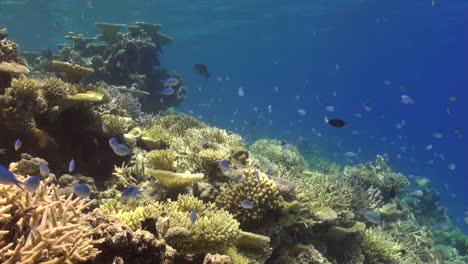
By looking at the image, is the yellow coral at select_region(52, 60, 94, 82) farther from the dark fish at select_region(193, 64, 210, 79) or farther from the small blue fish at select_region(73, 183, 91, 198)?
the dark fish at select_region(193, 64, 210, 79)

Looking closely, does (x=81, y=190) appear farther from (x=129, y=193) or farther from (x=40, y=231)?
(x=40, y=231)

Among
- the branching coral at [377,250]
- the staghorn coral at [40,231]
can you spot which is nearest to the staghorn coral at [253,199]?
the staghorn coral at [40,231]

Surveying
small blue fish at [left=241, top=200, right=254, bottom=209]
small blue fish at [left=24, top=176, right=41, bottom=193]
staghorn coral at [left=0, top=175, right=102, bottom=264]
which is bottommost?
small blue fish at [left=241, top=200, right=254, bottom=209]

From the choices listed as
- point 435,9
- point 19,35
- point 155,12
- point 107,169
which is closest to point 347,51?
point 435,9

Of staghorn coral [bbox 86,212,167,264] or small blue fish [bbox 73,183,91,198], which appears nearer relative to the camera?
staghorn coral [bbox 86,212,167,264]

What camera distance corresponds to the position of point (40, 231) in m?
3.34

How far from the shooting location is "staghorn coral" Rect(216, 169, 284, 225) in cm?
651

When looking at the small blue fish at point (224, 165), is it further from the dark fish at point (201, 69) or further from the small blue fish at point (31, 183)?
the dark fish at point (201, 69)

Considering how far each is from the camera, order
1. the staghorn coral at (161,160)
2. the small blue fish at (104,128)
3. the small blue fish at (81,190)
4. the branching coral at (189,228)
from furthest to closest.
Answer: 1. the small blue fish at (104,128)
2. the staghorn coral at (161,160)
3. the small blue fish at (81,190)
4. the branching coral at (189,228)

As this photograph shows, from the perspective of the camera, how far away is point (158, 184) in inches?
275

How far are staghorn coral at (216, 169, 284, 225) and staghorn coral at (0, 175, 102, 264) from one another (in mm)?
2776

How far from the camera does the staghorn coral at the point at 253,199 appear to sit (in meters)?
Result: 6.51

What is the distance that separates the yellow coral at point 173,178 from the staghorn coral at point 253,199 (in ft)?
1.73

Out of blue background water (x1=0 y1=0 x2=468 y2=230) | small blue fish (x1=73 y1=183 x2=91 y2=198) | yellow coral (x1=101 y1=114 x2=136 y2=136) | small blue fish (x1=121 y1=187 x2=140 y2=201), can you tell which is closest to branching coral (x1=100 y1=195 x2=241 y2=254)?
small blue fish (x1=121 y1=187 x2=140 y2=201)
